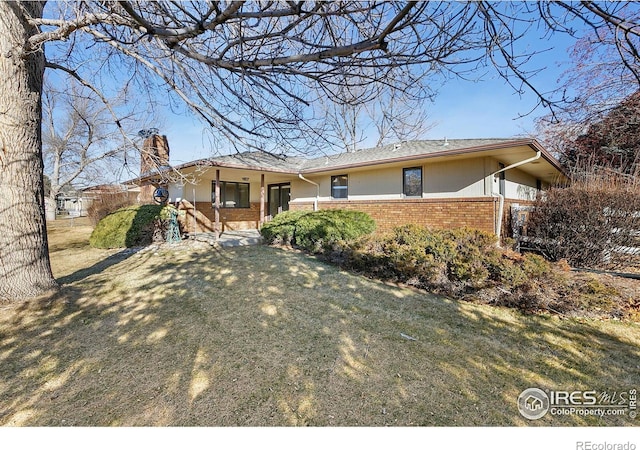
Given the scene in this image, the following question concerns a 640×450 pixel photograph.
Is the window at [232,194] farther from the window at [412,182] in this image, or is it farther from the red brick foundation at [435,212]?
the window at [412,182]

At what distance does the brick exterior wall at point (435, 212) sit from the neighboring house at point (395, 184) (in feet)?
0.09

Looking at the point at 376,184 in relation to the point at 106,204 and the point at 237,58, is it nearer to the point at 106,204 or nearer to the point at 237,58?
the point at 237,58

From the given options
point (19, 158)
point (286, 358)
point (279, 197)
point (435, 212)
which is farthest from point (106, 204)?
point (286, 358)

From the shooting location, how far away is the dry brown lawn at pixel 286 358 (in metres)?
2.11

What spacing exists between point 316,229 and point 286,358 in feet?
17.2

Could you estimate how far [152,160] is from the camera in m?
4.62

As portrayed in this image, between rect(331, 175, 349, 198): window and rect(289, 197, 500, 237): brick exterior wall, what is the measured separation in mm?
636

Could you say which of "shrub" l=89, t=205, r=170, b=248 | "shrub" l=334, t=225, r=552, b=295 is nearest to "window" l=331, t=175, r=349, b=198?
"shrub" l=334, t=225, r=552, b=295

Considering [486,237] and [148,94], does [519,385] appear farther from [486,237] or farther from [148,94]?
[148,94]

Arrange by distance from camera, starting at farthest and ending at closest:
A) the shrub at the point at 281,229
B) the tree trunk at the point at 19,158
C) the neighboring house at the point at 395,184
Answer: the shrub at the point at 281,229 → the neighboring house at the point at 395,184 → the tree trunk at the point at 19,158

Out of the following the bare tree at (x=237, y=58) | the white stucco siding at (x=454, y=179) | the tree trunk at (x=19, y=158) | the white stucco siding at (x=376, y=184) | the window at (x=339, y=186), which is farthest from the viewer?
the window at (x=339, y=186)

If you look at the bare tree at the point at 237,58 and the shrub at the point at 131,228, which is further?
the shrub at the point at 131,228

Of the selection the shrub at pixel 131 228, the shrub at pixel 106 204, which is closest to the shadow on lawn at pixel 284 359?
the shrub at pixel 131 228
